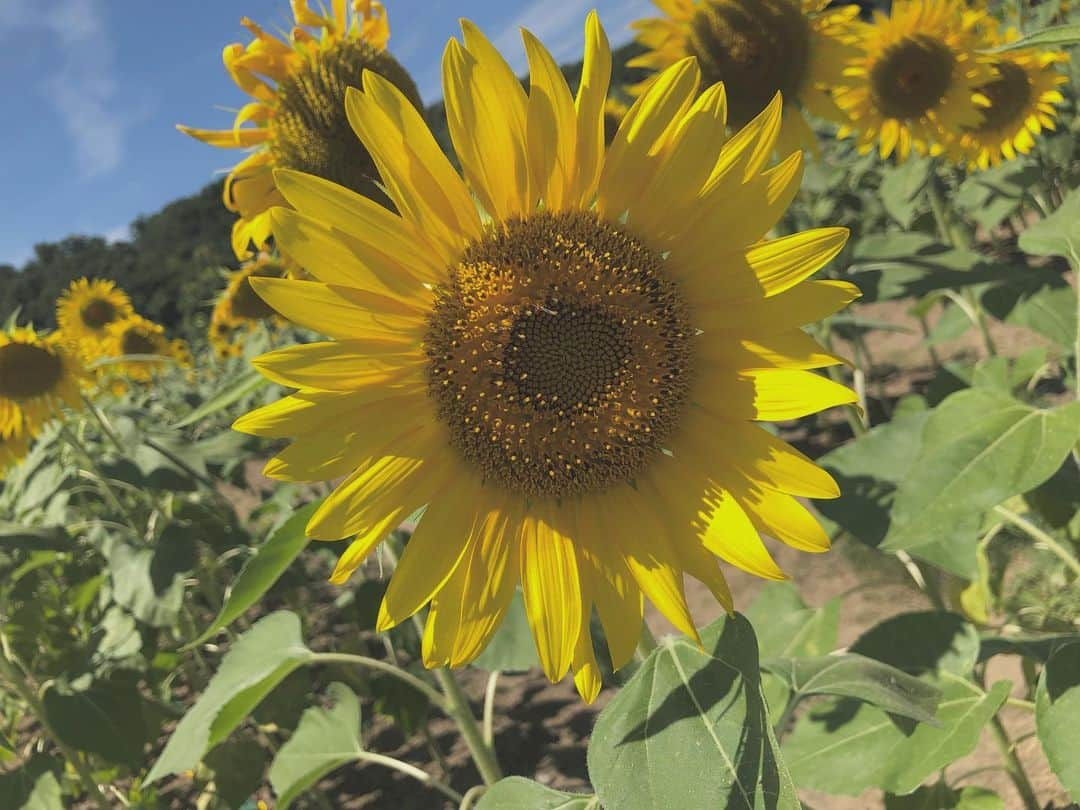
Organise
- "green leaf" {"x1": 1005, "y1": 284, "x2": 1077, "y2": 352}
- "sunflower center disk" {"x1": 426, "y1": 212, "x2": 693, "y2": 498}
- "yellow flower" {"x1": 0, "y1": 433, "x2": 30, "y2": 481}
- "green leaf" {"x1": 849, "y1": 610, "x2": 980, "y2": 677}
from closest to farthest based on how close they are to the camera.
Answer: "sunflower center disk" {"x1": 426, "y1": 212, "x2": 693, "y2": 498} → "green leaf" {"x1": 849, "y1": 610, "x2": 980, "y2": 677} → "green leaf" {"x1": 1005, "y1": 284, "x2": 1077, "y2": 352} → "yellow flower" {"x1": 0, "y1": 433, "x2": 30, "y2": 481}

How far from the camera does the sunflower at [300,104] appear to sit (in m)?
1.74

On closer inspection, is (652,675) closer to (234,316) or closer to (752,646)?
(752,646)

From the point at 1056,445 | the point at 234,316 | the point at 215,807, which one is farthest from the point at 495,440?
the point at 234,316

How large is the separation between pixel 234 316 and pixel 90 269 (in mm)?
25614

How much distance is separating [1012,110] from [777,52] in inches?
60.0

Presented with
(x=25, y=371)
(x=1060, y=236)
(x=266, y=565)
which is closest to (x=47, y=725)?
(x=25, y=371)

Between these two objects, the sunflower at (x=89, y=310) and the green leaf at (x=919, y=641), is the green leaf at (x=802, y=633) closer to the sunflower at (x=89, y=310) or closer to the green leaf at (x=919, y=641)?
the green leaf at (x=919, y=641)

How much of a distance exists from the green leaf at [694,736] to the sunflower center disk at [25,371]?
3263 millimetres

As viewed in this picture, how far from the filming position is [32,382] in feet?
11.7

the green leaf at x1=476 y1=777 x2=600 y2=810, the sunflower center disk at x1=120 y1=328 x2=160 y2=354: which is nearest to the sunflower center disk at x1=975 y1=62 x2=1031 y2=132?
the green leaf at x1=476 y1=777 x2=600 y2=810

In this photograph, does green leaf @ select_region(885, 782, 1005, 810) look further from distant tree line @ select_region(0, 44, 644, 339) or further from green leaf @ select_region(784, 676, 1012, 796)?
distant tree line @ select_region(0, 44, 644, 339)

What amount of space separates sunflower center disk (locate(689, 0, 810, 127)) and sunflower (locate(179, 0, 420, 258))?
109 cm

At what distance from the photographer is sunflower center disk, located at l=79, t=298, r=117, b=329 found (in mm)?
6832

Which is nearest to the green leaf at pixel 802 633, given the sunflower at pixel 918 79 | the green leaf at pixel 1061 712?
the green leaf at pixel 1061 712
